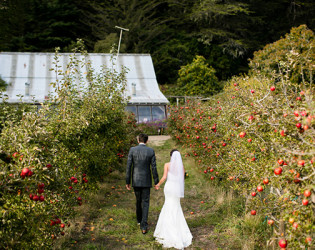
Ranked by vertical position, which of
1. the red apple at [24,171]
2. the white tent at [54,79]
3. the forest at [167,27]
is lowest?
the red apple at [24,171]

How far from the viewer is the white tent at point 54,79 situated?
2238 cm

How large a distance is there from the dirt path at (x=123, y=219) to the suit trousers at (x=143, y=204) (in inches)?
7.3

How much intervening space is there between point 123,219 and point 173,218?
1.48m

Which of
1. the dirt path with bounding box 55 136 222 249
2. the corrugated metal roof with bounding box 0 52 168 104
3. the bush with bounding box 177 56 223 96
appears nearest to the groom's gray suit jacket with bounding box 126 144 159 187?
the dirt path with bounding box 55 136 222 249

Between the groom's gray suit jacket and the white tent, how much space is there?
1571 centimetres

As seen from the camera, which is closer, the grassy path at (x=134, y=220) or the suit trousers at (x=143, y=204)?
the grassy path at (x=134, y=220)

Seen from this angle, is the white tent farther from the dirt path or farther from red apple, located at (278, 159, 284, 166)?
red apple, located at (278, 159, 284, 166)

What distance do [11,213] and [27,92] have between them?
807 inches

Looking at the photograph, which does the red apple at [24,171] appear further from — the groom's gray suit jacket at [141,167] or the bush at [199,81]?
the bush at [199,81]

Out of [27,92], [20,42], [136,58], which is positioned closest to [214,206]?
[27,92]

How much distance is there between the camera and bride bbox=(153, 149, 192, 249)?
559 centimetres

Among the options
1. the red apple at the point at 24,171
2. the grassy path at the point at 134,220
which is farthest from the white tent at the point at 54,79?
the red apple at the point at 24,171

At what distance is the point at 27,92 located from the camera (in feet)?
72.3

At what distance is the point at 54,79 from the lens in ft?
78.3
